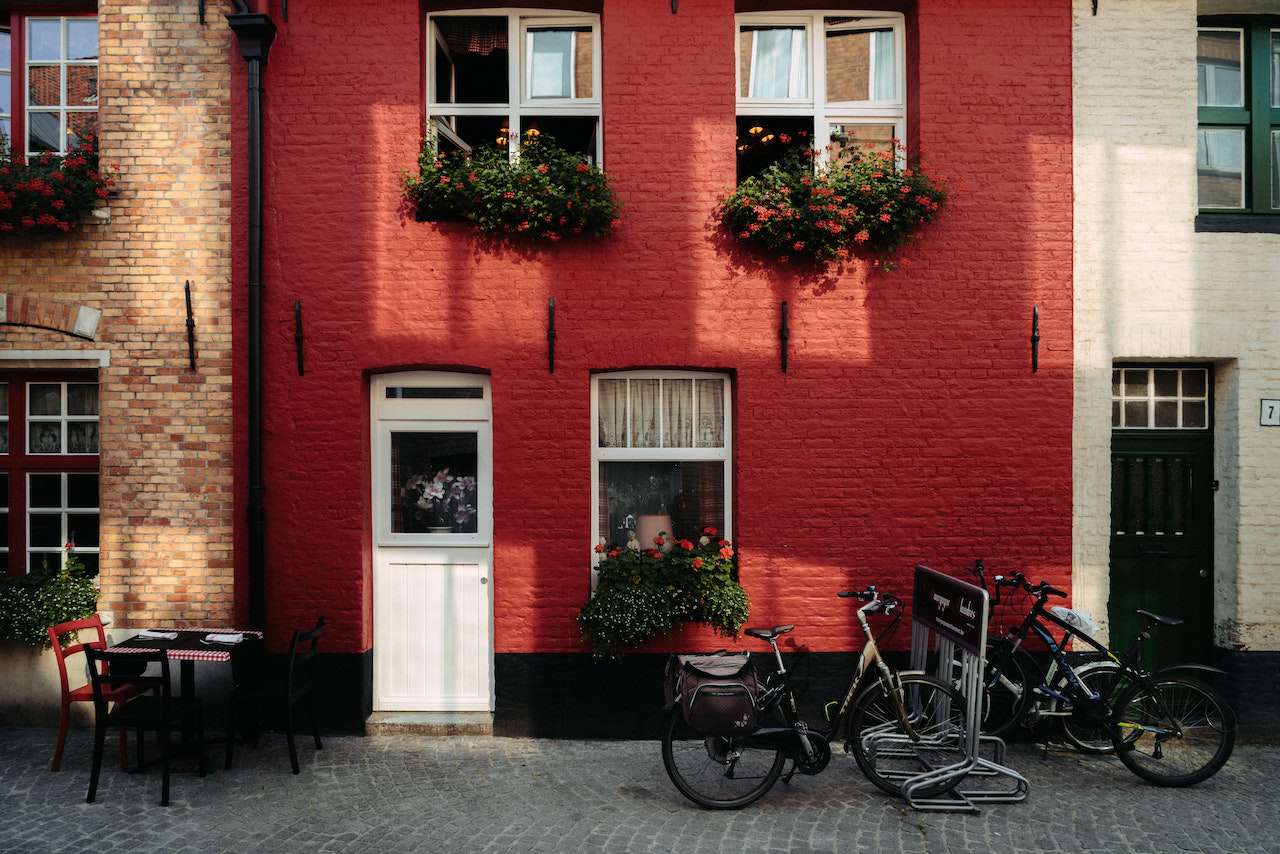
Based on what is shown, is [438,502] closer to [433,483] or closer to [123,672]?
[433,483]

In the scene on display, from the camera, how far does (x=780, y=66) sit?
21.6 feet

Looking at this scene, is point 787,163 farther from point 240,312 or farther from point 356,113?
point 240,312

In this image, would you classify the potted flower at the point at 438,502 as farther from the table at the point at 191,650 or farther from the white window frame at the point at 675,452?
the table at the point at 191,650

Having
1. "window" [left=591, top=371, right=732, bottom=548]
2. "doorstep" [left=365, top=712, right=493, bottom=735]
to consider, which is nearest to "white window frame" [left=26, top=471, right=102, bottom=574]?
"doorstep" [left=365, top=712, right=493, bottom=735]

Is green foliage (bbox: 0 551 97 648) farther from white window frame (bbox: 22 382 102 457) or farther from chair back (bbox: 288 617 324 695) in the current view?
chair back (bbox: 288 617 324 695)

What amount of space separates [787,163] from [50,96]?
5.75 metres

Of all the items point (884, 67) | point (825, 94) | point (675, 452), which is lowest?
point (675, 452)

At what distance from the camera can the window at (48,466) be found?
6.52 meters

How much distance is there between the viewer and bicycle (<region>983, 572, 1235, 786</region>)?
5301 mm

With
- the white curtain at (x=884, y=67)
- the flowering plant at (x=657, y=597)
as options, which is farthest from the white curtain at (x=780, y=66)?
the flowering plant at (x=657, y=597)

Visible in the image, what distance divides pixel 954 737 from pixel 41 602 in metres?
6.40

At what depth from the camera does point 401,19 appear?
625 centimetres

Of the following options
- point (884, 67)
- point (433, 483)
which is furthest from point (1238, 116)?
point (433, 483)

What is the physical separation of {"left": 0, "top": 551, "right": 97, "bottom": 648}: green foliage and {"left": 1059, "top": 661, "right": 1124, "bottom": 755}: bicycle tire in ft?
23.0
